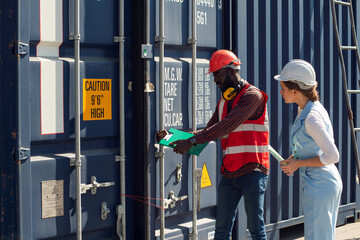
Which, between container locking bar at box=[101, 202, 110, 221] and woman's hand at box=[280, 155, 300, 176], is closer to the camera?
woman's hand at box=[280, 155, 300, 176]

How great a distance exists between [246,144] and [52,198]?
4.54 feet

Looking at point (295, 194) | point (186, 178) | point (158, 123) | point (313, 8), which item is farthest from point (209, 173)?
point (313, 8)

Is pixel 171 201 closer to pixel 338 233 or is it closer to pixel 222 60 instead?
pixel 222 60

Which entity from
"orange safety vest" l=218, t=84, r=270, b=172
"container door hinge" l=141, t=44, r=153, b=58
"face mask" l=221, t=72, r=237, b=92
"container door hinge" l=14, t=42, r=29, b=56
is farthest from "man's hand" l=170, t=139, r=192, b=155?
"container door hinge" l=14, t=42, r=29, b=56

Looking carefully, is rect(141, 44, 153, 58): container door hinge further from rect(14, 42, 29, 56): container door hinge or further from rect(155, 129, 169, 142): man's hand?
rect(14, 42, 29, 56): container door hinge

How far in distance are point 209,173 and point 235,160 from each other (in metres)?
0.87

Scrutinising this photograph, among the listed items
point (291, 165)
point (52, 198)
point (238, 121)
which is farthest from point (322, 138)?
point (52, 198)

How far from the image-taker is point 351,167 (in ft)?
24.9

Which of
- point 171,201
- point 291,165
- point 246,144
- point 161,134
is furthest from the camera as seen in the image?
point 171,201

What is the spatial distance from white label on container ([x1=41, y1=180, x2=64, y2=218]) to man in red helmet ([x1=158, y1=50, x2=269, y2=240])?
850 mm

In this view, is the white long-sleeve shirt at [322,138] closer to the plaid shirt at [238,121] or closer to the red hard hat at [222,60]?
the plaid shirt at [238,121]

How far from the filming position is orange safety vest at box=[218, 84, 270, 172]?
454cm

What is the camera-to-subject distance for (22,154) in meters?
4.03
